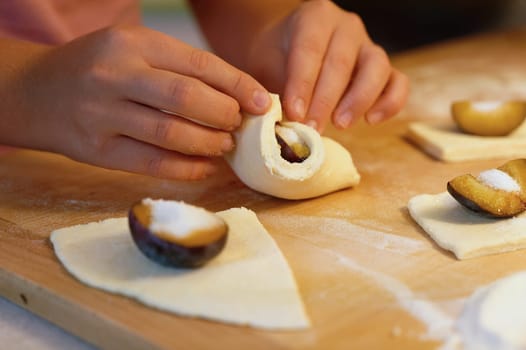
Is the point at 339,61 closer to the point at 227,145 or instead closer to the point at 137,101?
the point at 227,145

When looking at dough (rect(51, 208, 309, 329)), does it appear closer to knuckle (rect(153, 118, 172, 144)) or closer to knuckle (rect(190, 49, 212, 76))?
knuckle (rect(153, 118, 172, 144))

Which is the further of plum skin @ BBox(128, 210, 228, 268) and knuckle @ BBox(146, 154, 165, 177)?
knuckle @ BBox(146, 154, 165, 177)

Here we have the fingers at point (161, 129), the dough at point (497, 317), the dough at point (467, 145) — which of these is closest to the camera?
the dough at point (497, 317)

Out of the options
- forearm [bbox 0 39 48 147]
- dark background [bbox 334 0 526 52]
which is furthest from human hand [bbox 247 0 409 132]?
dark background [bbox 334 0 526 52]

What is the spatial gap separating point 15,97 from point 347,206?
63 cm

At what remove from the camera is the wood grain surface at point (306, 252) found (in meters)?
0.88

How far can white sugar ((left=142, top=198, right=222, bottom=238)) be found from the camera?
976 millimetres

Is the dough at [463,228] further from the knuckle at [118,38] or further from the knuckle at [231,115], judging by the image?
the knuckle at [118,38]

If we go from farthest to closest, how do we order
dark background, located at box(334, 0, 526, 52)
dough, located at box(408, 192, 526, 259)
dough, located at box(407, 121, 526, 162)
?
dark background, located at box(334, 0, 526, 52)
dough, located at box(407, 121, 526, 162)
dough, located at box(408, 192, 526, 259)

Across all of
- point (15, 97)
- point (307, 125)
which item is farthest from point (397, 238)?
point (15, 97)

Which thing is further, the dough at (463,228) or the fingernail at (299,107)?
the fingernail at (299,107)

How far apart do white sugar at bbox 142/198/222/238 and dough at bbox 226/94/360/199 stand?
242 millimetres

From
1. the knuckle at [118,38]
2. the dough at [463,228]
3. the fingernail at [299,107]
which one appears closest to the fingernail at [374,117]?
the fingernail at [299,107]

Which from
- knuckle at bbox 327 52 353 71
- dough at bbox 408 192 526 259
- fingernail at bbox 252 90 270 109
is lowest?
dough at bbox 408 192 526 259
